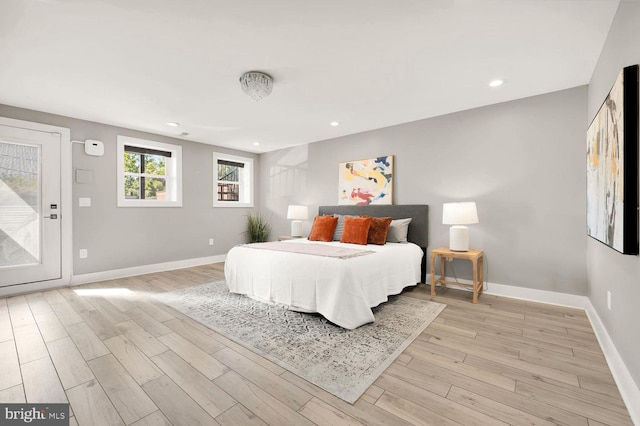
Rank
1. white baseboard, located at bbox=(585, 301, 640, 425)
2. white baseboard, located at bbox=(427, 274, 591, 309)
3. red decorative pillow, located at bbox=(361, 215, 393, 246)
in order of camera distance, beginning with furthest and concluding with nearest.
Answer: red decorative pillow, located at bbox=(361, 215, 393, 246), white baseboard, located at bbox=(427, 274, 591, 309), white baseboard, located at bbox=(585, 301, 640, 425)

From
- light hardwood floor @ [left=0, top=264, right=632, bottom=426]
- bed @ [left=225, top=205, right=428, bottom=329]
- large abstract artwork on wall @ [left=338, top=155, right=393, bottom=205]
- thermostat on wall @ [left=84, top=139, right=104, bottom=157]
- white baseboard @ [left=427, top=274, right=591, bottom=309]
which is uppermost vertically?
thermostat on wall @ [left=84, top=139, right=104, bottom=157]

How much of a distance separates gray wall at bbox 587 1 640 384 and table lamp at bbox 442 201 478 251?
107cm

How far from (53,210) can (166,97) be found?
7.55ft

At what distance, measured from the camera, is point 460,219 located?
3.23 m

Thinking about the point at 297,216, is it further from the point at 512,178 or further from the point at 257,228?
the point at 512,178

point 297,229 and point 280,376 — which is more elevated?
point 297,229

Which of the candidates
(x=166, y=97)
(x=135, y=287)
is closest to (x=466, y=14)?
(x=166, y=97)

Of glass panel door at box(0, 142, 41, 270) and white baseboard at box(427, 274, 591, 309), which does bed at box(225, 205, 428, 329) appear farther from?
glass panel door at box(0, 142, 41, 270)

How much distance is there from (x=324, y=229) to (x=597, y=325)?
3028 millimetres

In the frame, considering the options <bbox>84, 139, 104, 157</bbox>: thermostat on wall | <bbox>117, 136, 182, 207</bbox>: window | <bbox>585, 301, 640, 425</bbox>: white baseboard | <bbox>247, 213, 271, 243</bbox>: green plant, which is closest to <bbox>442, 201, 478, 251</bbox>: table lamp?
<bbox>585, 301, 640, 425</bbox>: white baseboard

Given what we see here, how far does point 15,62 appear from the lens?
8.06ft

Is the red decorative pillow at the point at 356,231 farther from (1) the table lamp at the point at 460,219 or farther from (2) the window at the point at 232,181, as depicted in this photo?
(2) the window at the point at 232,181

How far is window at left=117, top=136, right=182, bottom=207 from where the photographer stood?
4.45m

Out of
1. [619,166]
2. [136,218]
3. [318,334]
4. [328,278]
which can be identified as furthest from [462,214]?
[136,218]
